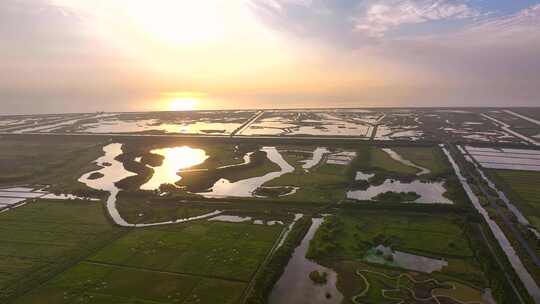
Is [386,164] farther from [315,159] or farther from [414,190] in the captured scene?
[414,190]

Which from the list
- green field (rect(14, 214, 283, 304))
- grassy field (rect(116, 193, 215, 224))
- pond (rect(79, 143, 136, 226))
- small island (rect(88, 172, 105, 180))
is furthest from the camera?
small island (rect(88, 172, 105, 180))

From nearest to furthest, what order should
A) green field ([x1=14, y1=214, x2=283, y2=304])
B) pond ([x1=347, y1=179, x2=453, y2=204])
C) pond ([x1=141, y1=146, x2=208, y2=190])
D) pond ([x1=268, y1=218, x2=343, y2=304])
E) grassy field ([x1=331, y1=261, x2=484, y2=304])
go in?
grassy field ([x1=331, y1=261, x2=484, y2=304])
pond ([x1=268, y1=218, x2=343, y2=304])
green field ([x1=14, y1=214, x2=283, y2=304])
pond ([x1=347, y1=179, x2=453, y2=204])
pond ([x1=141, y1=146, x2=208, y2=190])

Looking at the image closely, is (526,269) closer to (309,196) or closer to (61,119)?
(309,196)

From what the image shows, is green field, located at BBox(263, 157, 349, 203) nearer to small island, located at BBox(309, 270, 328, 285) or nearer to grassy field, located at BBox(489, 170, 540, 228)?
small island, located at BBox(309, 270, 328, 285)

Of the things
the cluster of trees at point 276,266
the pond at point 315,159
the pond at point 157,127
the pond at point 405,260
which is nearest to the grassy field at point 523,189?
the pond at point 405,260

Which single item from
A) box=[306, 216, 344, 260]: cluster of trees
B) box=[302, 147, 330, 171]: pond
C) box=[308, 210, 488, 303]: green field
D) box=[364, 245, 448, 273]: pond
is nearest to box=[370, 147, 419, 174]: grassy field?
box=[302, 147, 330, 171]: pond

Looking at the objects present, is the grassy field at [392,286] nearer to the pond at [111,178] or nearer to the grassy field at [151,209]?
the grassy field at [151,209]

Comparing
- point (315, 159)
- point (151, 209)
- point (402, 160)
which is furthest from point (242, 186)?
point (402, 160)
